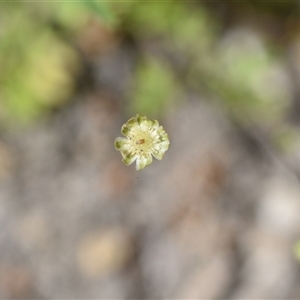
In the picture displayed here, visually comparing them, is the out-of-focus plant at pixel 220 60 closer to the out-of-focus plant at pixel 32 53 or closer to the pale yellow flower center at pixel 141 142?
the out-of-focus plant at pixel 32 53

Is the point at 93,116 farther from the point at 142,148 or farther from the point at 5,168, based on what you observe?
the point at 142,148

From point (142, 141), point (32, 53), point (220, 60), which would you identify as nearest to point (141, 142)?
point (142, 141)

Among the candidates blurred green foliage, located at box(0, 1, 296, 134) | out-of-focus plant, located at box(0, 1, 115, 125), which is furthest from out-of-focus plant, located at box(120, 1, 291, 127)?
out-of-focus plant, located at box(0, 1, 115, 125)

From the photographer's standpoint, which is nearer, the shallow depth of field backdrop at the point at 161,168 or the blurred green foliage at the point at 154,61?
the blurred green foliage at the point at 154,61

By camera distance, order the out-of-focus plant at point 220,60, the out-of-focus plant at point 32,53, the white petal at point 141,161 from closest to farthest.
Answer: the white petal at point 141,161 → the out-of-focus plant at point 32,53 → the out-of-focus plant at point 220,60

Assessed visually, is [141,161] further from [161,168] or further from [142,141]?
[161,168]

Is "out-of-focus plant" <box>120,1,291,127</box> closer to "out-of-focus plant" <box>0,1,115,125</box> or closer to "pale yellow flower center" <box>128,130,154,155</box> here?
"out-of-focus plant" <box>0,1,115,125</box>

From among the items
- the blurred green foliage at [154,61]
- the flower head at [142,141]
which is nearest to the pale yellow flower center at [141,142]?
the flower head at [142,141]
